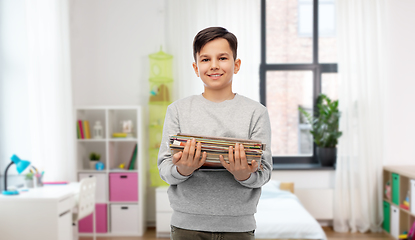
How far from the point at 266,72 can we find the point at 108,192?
2.16 metres

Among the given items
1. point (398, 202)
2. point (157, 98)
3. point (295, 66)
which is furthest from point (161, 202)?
point (398, 202)

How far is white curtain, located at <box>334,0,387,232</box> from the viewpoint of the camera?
12.3ft

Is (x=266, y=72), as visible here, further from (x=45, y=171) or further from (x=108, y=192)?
(x=45, y=171)

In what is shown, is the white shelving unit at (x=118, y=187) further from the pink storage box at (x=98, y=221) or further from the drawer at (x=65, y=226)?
the drawer at (x=65, y=226)

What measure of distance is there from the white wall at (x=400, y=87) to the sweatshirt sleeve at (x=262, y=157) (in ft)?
10.9

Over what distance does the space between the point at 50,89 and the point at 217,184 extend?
2625 mm

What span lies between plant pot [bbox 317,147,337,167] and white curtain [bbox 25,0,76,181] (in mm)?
2568

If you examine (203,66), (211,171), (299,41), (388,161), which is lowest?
(388,161)

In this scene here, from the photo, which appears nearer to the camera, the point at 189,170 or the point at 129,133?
the point at 189,170

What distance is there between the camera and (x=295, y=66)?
4.04m

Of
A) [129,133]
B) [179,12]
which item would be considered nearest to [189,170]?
[129,133]

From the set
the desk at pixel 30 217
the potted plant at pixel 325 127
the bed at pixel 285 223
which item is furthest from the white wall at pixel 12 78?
the potted plant at pixel 325 127

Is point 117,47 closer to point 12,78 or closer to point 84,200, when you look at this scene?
point 12,78

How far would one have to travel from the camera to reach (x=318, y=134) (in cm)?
390
